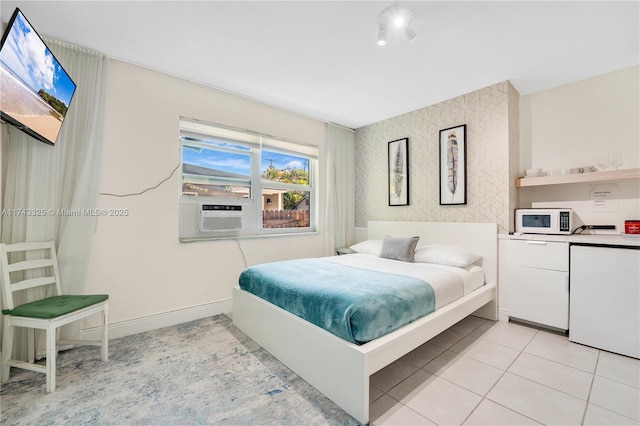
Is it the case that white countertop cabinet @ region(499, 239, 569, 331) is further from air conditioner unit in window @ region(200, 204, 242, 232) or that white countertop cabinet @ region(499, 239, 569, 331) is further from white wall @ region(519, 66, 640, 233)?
air conditioner unit in window @ region(200, 204, 242, 232)

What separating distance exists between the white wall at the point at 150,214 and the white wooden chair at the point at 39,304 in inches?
12.6

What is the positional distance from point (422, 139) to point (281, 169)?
6.69 feet

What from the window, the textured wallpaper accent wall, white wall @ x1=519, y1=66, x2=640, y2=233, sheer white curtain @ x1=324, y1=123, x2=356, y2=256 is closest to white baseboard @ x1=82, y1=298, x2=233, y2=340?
the window

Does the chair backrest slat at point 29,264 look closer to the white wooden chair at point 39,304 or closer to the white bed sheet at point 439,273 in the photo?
the white wooden chair at point 39,304

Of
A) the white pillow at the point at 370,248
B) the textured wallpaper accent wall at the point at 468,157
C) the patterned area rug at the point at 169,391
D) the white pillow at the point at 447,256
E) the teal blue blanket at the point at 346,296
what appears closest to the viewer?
the patterned area rug at the point at 169,391

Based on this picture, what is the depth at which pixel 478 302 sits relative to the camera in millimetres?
2605

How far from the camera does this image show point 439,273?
96.0 inches

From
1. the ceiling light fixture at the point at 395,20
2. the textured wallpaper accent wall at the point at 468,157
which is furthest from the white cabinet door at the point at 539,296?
the ceiling light fixture at the point at 395,20

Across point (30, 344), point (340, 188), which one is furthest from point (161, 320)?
point (340, 188)

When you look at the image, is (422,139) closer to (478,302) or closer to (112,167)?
(478,302)

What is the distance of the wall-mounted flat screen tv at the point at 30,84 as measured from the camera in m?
1.52

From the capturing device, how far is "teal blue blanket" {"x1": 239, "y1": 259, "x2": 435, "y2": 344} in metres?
1.59

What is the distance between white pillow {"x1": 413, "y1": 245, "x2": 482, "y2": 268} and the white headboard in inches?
5.5

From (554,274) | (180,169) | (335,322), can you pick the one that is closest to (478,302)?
(554,274)
